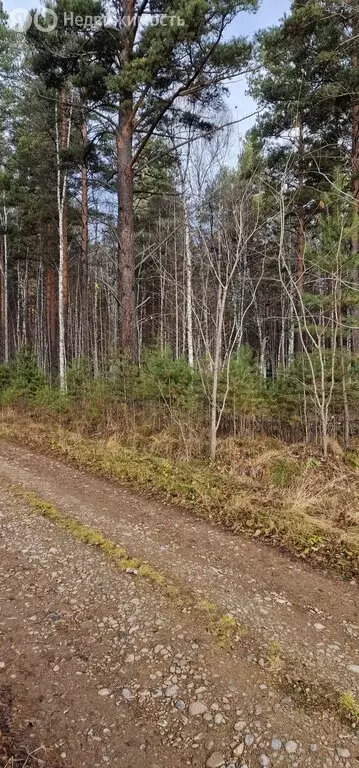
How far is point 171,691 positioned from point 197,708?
160mm

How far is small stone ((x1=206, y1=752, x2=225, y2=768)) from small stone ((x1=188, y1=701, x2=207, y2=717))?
201mm

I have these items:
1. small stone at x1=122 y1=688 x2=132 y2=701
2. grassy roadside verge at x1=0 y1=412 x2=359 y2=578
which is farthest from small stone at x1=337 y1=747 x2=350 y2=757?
grassy roadside verge at x1=0 y1=412 x2=359 y2=578

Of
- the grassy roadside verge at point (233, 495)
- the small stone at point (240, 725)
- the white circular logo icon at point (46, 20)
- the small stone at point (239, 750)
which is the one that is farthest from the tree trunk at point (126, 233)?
the small stone at point (239, 750)

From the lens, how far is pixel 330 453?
6.18 m

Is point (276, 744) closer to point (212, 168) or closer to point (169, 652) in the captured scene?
point (169, 652)

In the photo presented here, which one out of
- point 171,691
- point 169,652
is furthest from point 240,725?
point 169,652

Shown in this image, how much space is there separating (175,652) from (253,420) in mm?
5207

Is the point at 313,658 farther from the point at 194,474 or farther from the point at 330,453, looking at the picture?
the point at 330,453

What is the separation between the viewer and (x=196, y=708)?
2.03 metres

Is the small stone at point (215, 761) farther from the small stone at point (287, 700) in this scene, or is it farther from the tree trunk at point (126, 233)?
the tree trunk at point (126, 233)

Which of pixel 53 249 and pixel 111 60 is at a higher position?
pixel 111 60

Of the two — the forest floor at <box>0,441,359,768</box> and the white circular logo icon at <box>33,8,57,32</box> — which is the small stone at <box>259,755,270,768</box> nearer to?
the forest floor at <box>0,441,359,768</box>

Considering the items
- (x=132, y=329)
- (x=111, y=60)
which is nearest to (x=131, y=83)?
(x=111, y=60)

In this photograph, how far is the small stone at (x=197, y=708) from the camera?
2.00m
